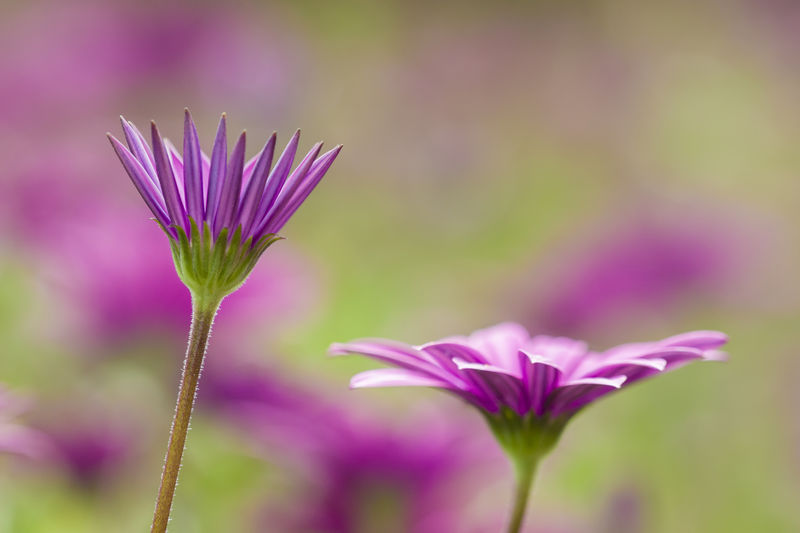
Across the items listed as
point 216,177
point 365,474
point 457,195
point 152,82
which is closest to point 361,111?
point 457,195

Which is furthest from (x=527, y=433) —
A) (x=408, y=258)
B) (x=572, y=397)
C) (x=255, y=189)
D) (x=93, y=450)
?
(x=408, y=258)

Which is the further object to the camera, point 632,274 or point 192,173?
point 632,274

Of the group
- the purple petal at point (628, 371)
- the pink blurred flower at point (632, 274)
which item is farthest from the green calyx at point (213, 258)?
the pink blurred flower at point (632, 274)

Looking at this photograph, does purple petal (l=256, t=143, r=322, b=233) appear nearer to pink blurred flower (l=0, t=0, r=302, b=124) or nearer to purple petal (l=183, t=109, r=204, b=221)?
purple petal (l=183, t=109, r=204, b=221)

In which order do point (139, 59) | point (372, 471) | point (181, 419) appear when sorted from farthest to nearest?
point (139, 59) < point (372, 471) < point (181, 419)

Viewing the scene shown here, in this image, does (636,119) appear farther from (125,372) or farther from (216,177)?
(216,177)

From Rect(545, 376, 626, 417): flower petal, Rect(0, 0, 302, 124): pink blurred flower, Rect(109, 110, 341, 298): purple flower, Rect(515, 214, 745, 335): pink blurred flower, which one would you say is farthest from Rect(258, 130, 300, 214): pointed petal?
Rect(0, 0, 302, 124): pink blurred flower

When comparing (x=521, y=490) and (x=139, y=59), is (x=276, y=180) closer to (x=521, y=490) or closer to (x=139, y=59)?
(x=521, y=490)
